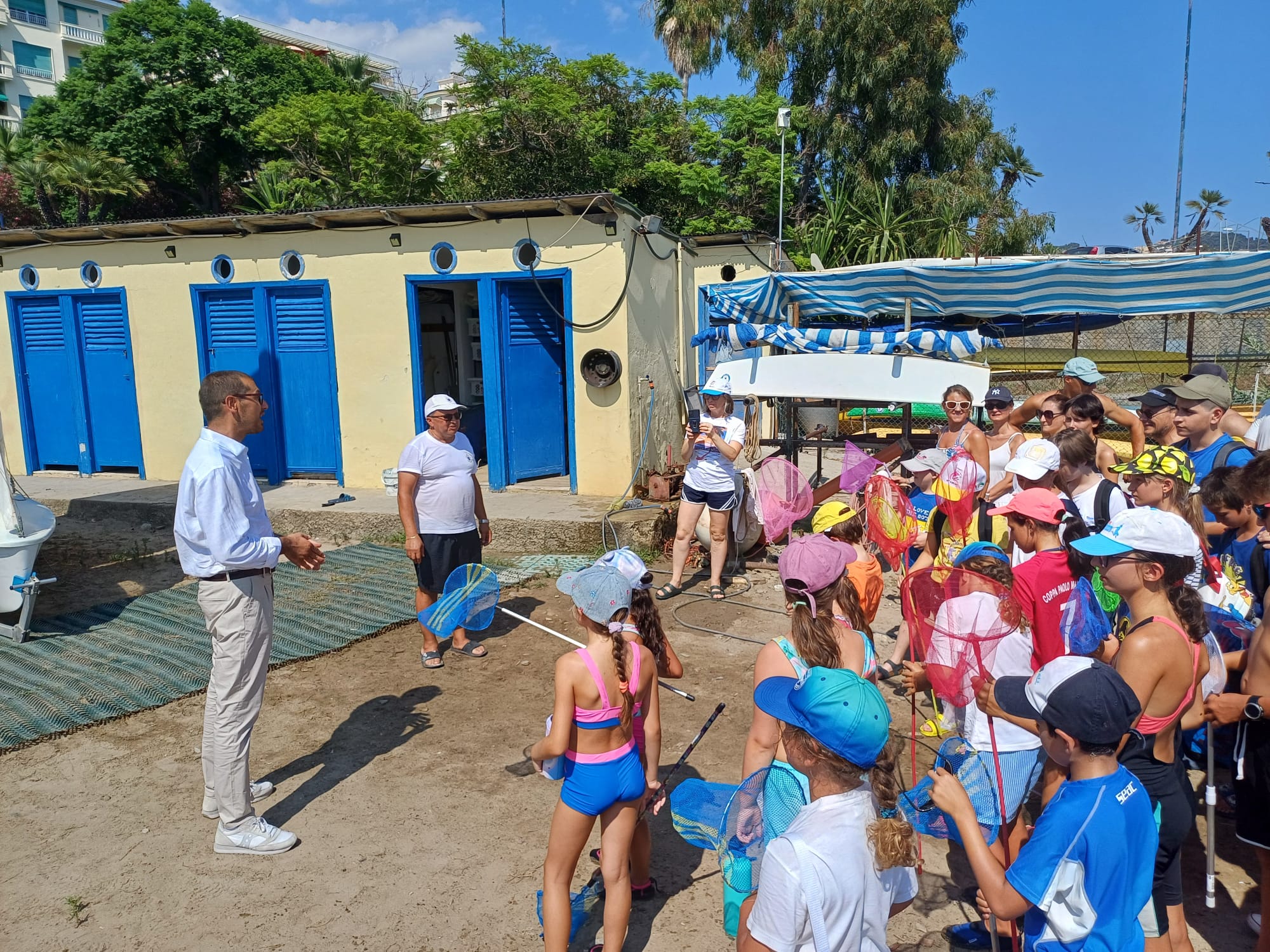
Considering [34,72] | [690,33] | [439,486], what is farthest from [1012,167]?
[34,72]

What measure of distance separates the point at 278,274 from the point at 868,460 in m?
7.35

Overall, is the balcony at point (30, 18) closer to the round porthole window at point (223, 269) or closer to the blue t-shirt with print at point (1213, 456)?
the round porthole window at point (223, 269)

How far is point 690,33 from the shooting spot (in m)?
27.5

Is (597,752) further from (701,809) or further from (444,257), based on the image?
(444,257)

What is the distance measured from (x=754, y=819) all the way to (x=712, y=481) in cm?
463

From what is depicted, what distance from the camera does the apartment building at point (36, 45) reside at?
4662 centimetres

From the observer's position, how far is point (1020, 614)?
2857 millimetres

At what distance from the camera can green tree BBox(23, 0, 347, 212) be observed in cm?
2762

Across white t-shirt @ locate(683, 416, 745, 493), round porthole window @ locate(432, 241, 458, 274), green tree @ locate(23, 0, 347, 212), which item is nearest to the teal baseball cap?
white t-shirt @ locate(683, 416, 745, 493)

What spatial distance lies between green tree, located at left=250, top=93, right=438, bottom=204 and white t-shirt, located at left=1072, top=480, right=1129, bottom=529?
22311 mm

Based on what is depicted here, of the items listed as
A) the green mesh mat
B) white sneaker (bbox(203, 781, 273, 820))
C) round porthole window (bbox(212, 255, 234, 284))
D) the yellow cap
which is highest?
round porthole window (bbox(212, 255, 234, 284))

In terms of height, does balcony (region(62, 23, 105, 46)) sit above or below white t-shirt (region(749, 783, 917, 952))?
above

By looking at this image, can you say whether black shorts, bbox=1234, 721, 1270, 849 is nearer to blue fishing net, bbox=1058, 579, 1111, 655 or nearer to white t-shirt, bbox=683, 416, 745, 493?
blue fishing net, bbox=1058, 579, 1111, 655

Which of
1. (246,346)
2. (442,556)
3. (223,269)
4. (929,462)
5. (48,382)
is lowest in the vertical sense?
(442,556)
